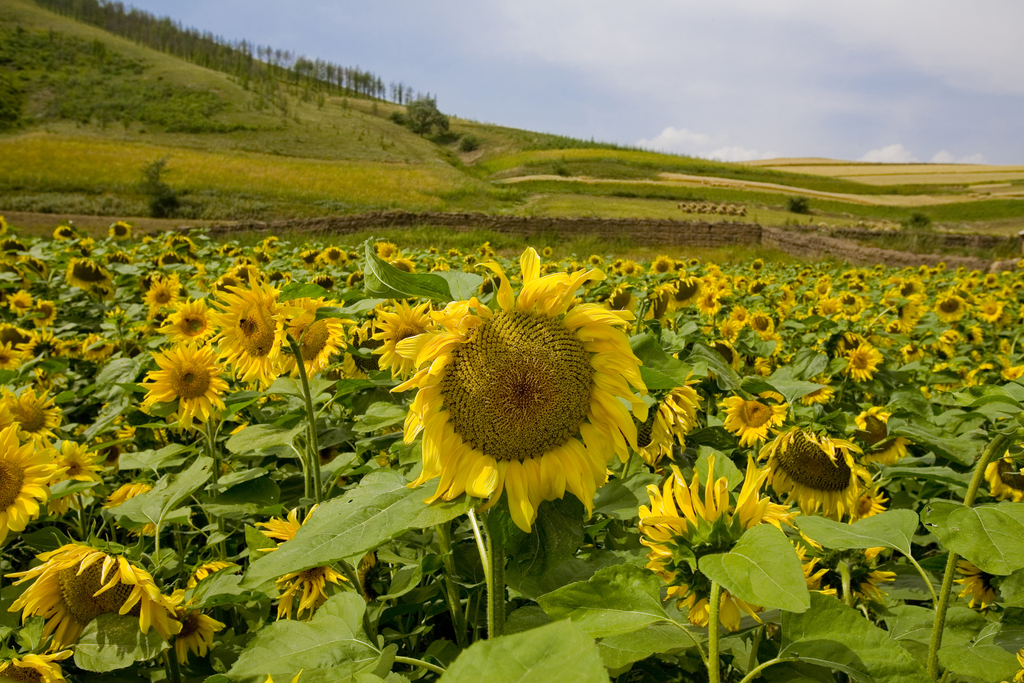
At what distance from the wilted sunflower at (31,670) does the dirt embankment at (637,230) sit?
14.9 meters

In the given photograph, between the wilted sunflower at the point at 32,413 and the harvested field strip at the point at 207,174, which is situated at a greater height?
the harvested field strip at the point at 207,174

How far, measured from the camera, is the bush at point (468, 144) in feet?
238

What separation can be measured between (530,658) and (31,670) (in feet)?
3.83

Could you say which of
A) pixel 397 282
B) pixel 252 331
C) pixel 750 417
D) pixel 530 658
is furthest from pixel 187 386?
pixel 750 417

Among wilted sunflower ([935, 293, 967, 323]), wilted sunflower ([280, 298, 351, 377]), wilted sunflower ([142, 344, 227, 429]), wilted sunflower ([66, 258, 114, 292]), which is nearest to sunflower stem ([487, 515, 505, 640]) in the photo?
wilted sunflower ([280, 298, 351, 377])

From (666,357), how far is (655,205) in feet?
123

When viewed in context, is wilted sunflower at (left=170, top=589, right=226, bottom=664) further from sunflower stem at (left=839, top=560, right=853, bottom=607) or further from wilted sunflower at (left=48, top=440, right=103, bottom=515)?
sunflower stem at (left=839, top=560, right=853, bottom=607)

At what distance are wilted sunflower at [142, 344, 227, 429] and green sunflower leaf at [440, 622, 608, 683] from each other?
1863 mm

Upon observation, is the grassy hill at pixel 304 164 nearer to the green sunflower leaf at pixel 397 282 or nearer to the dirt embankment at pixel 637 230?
the dirt embankment at pixel 637 230

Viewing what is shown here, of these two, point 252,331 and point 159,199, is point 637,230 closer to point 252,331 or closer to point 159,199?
point 159,199

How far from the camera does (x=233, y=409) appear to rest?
1.72 metres

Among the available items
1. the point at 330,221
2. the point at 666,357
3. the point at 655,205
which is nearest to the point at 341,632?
the point at 666,357

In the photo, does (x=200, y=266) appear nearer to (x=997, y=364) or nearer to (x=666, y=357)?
(x=666, y=357)

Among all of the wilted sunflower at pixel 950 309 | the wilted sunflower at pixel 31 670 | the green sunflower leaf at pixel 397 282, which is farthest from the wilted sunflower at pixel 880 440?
the wilted sunflower at pixel 950 309
